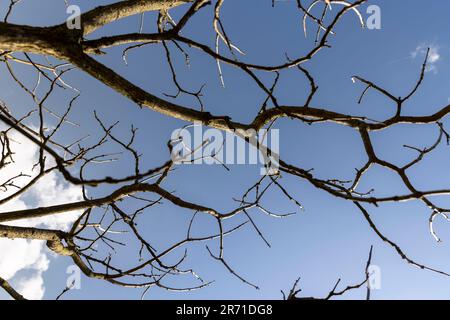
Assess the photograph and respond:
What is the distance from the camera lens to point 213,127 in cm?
242

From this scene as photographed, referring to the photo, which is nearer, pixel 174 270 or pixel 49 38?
pixel 49 38

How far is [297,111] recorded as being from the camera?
2398 millimetres

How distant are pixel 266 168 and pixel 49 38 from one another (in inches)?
58.6
